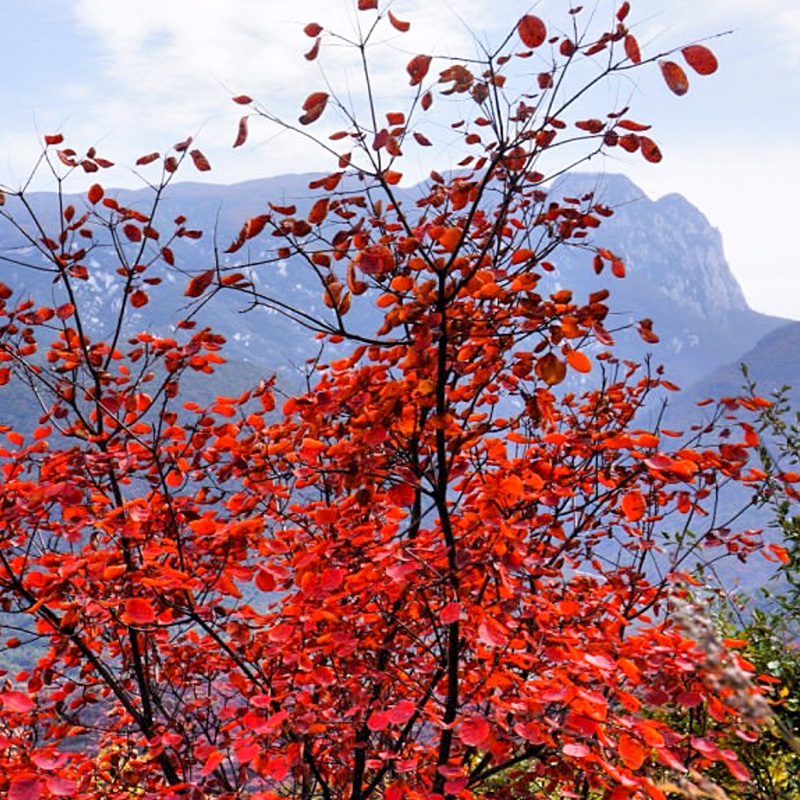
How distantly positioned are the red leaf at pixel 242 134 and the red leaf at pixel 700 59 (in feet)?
4.94

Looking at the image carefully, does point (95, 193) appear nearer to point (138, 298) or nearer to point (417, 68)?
point (138, 298)

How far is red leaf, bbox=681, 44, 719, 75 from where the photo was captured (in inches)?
98.4

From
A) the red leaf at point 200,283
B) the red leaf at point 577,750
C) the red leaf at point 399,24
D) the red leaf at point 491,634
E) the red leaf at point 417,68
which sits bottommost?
the red leaf at point 577,750

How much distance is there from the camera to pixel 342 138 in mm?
3402

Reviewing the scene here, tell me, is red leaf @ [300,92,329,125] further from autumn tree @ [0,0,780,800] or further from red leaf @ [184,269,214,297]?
red leaf @ [184,269,214,297]

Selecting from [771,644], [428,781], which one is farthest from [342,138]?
[771,644]

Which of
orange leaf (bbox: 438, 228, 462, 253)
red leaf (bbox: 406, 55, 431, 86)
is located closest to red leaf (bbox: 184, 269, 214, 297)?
orange leaf (bbox: 438, 228, 462, 253)

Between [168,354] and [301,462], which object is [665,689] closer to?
[301,462]

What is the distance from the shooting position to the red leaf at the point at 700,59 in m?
2.50

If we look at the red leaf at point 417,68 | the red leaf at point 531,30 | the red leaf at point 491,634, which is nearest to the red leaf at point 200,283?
the red leaf at point 417,68

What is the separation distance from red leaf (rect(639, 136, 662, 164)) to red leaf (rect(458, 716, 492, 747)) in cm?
207

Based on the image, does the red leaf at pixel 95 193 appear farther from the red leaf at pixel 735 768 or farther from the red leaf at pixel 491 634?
the red leaf at pixel 735 768

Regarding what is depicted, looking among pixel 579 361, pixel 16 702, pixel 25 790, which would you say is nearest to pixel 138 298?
pixel 16 702

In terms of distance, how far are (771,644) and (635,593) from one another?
69.6 inches
